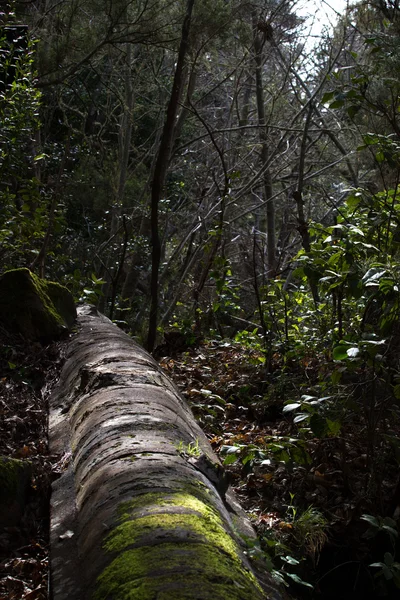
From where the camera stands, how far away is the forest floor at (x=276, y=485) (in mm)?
3098

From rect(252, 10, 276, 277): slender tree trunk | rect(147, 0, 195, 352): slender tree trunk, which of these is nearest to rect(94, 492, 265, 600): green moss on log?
rect(147, 0, 195, 352): slender tree trunk

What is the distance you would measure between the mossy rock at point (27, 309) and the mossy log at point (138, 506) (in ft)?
4.87

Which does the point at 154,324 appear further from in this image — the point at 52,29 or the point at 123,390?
the point at 52,29

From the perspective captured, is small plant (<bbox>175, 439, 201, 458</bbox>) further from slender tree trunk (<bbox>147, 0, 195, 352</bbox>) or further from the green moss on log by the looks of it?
slender tree trunk (<bbox>147, 0, 195, 352</bbox>)

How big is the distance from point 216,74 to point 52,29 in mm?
4830

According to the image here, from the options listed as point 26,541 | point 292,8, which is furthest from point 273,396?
point 292,8

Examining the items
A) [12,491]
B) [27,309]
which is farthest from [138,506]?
[27,309]

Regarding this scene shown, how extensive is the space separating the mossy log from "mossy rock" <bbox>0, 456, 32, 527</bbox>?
0.62 ft

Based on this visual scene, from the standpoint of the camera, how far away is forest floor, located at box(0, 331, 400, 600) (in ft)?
10.2

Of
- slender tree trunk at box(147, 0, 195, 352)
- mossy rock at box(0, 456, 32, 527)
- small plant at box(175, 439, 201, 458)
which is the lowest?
mossy rock at box(0, 456, 32, 527)

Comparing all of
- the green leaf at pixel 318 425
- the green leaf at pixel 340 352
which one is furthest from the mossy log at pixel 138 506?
the green leaf at pixel 340 352

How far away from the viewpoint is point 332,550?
150 inches

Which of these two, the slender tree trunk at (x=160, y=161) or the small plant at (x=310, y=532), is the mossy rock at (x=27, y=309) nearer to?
the slender tree trunk at (x=160, y=161)

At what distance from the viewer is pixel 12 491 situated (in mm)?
3084
